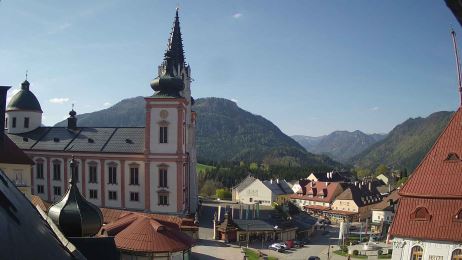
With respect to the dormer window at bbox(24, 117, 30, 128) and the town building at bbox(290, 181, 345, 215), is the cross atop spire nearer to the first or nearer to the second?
the dormer window at bbox(24, 117, 30, 128)

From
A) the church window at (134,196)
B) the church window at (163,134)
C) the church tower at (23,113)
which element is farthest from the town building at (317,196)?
the church tower at (23,113)

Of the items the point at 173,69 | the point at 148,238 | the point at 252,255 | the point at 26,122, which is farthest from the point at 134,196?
the point at 148,238

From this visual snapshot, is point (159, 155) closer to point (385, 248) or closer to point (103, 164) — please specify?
point (103, 164)

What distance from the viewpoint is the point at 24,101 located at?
5200 cm

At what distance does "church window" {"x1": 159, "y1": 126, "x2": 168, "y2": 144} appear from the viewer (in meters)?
41.7

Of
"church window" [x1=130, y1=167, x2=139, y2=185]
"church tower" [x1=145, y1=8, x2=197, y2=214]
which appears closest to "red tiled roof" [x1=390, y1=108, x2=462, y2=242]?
"church tower" [x1=145, y1=8, x2=197, y2=214]

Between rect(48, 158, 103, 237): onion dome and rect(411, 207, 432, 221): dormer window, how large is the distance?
41.6ft

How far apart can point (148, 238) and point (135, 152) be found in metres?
19.2

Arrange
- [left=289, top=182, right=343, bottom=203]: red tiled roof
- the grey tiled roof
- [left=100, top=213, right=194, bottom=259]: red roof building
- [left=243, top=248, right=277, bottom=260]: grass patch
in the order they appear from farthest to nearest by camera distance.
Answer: [left=289, top=182, right=343, bottom=203]: red tiled roof, the grey tiled roof, [left=243, top=248, right=277, bottom=260]: grass patch, [left=100, top=213, right=194, bottom=259]: red roof building

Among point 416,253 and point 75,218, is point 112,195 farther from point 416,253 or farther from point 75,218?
point 416,253

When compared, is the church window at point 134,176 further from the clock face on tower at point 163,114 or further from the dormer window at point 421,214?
the dormer window at point 421,214

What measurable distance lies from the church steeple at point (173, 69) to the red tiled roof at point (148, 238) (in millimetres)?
17311

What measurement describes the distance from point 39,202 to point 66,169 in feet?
30.1

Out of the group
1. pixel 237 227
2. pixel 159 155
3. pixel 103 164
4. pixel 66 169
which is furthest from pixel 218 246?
pixel 66 169
